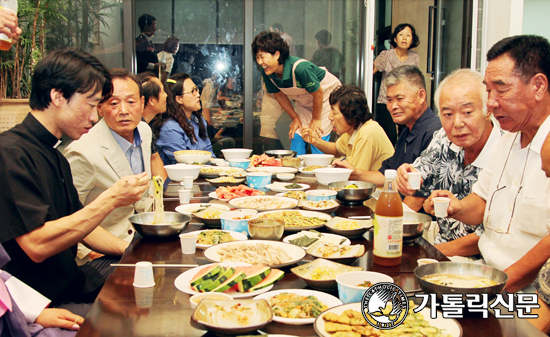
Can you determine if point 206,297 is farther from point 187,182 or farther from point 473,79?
point 473,79

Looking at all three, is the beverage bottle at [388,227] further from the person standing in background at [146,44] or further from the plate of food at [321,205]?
the person standing in background at [146,44]

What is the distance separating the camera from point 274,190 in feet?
9.12

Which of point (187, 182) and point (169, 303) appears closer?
point (169, 303)

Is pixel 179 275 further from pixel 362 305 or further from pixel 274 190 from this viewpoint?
pixel 274 190

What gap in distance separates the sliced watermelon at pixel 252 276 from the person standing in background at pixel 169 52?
5.27 meters

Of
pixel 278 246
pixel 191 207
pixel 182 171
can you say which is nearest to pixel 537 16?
pixel 182 171

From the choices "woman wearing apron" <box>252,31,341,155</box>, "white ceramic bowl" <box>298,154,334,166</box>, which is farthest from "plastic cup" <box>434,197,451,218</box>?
"woman wearing apron" <box>252,31,341,155</box>

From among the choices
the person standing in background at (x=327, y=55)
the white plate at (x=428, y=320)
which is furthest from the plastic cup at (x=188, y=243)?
the person standing in background at (x=327, y=55)

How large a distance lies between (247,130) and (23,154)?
4.61 m

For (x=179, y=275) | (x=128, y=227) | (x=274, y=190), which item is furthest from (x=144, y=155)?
(x=179, y=275)

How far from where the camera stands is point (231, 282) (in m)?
1.25

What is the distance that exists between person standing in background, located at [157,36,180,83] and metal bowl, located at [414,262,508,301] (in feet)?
17.7

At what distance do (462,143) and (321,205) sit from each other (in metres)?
0.81

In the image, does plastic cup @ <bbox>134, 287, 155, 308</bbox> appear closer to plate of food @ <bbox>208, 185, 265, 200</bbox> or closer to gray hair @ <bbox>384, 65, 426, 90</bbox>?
plate of food @ <bbox>208, 185, 265, 200</bbox>
